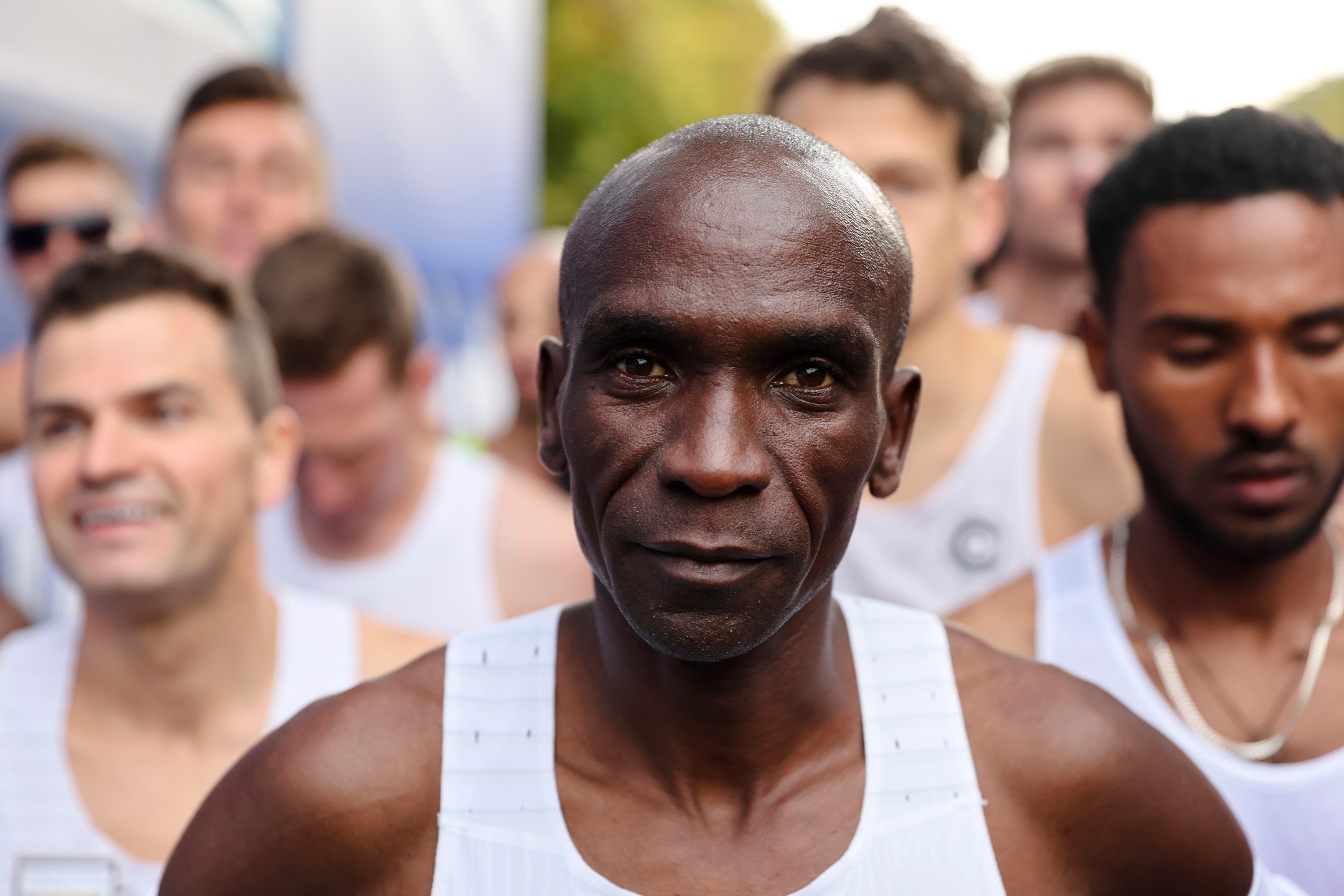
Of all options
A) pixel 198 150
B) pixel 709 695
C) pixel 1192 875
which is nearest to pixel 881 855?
pixel 709 695

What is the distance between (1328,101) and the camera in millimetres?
7777

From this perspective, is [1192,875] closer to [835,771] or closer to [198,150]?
[835,771]

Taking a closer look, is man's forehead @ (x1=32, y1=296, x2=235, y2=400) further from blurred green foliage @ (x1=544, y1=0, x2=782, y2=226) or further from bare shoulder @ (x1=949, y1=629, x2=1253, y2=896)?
blurred green foliage @ (x1=544, y1=0, x2=782, y2=226)

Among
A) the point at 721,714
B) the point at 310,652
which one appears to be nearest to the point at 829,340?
the point at 721,714

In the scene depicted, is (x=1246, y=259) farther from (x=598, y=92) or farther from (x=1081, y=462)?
(x=598, y=92)

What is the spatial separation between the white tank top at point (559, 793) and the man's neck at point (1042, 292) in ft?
11.3

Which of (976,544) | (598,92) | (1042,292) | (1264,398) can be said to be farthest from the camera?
(598,92)

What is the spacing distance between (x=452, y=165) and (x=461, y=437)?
242cm

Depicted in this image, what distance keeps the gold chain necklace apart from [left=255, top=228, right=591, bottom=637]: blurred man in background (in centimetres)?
182

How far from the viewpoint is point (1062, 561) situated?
3.28 meters

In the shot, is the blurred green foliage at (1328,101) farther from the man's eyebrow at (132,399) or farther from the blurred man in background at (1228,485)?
the man's eyebrow at (132,399)

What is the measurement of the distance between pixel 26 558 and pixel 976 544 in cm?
329

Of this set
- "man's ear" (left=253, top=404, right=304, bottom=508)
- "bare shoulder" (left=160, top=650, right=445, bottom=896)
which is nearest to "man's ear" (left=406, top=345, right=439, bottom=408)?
"man's ear" (left=253, top=404, right=304, bottom=508)

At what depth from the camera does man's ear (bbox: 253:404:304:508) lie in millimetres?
3662
